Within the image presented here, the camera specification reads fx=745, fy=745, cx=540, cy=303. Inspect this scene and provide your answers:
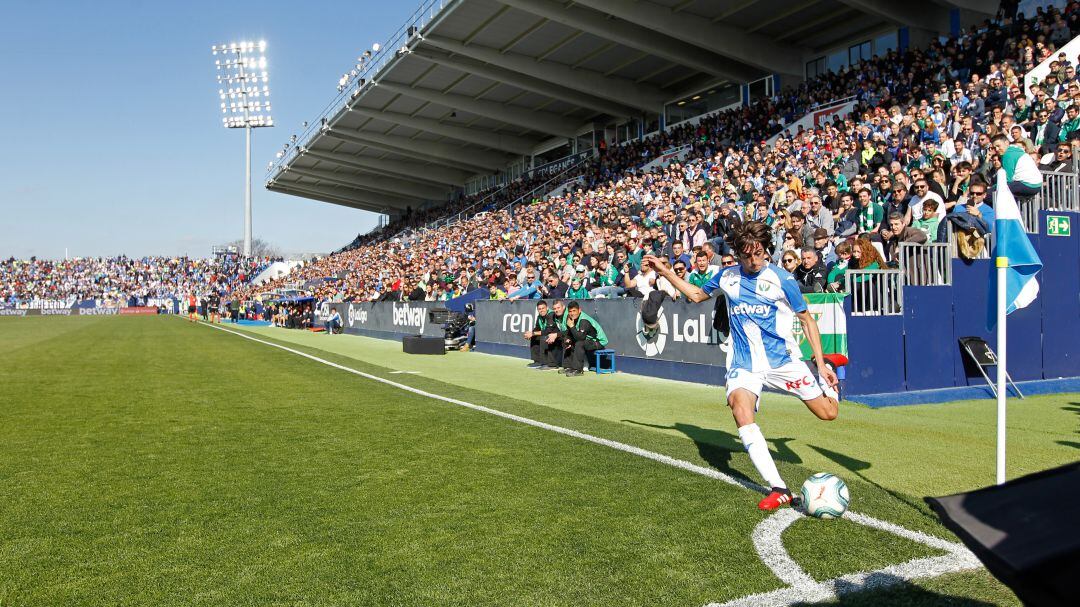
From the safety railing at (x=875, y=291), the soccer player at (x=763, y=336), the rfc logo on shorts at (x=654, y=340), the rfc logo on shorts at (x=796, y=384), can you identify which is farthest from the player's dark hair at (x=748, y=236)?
the rfc logo on shorts at (x=654, y=340)

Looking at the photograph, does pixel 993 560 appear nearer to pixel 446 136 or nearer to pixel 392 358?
pixel 392 358

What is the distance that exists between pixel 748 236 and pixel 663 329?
8.47 m

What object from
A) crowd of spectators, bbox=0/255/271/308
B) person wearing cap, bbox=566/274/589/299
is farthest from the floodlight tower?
person wearing cap, bbox=566/274/589/299

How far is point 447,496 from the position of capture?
5.40 m

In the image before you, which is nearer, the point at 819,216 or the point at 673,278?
the point at 673,278

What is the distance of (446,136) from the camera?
159 feet

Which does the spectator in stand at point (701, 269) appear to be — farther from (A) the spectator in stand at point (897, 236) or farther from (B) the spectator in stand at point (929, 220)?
(B) the spectator in stand at point (929, 220)

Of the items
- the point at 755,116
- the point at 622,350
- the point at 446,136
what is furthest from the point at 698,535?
the point at 446,136

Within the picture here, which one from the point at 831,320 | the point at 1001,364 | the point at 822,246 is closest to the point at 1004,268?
the point at 1001,364

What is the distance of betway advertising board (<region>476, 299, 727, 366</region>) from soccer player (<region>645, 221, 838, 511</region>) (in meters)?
6.76

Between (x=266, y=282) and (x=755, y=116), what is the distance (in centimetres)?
5678

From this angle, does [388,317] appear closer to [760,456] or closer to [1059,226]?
[1059,226]

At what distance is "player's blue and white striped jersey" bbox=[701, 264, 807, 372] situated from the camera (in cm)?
550

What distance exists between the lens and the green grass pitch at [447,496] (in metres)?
3.72
